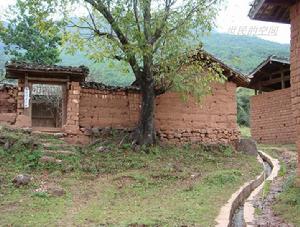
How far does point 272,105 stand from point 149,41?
9.39 metres

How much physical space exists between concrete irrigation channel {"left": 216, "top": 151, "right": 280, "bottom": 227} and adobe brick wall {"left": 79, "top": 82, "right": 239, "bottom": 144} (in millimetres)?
3553

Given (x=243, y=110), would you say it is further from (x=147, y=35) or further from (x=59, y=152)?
(x=59, y=152)

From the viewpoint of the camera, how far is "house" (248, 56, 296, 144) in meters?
19.9

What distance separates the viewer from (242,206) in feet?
32.0

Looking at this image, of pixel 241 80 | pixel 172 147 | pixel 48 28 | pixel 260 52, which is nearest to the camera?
pixel 48 28

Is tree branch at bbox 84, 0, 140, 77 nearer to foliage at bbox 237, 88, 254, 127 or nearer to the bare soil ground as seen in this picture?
the bare soil ground

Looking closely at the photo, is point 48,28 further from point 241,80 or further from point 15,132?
point 241,80

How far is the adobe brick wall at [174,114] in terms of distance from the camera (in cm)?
1563

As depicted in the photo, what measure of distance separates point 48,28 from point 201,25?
5050 millimetres

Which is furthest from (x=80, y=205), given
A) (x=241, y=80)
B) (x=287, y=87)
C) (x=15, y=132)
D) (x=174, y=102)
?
(x=287, y=87)

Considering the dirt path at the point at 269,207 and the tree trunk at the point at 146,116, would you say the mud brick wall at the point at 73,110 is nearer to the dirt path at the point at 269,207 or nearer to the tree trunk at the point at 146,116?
the tree trunk at the point at 146,116

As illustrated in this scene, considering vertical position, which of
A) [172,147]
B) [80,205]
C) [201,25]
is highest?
[201,25]

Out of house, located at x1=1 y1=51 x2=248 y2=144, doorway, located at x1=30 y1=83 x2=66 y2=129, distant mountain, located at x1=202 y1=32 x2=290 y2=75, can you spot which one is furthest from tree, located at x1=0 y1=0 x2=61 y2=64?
distant mountain, located at x1=202 y1=32 x2=290 y2=75

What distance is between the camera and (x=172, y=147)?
51.2ft
